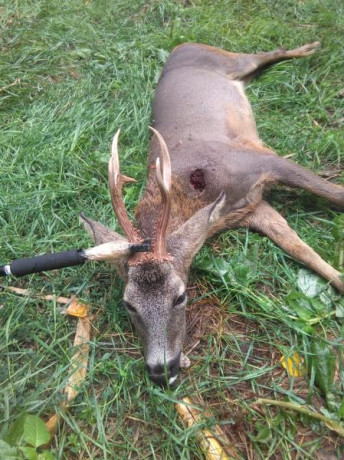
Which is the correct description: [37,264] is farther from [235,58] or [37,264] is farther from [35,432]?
[235,58]

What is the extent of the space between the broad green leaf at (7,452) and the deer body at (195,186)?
0.83 meters

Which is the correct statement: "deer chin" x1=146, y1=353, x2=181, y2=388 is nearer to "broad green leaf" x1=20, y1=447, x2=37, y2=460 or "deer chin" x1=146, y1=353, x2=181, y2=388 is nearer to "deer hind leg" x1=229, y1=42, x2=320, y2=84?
"broad green leaf" x1=20, y1=447, x2=37, y2=460

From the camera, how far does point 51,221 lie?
4.29m

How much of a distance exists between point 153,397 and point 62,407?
0.53 m

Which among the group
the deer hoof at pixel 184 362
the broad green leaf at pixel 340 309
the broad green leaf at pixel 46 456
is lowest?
the deer hoof at pixel 184 362

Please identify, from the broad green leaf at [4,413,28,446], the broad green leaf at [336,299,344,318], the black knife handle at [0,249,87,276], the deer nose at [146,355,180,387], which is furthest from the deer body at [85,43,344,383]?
the broad green leaf at [4,413,28,446]

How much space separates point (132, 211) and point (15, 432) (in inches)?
81.1

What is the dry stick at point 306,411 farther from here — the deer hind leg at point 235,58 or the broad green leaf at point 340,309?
the deer hind leg at point 235,58

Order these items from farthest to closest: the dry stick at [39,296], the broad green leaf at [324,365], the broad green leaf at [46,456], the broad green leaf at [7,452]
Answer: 1. the dry stick at [39,296]
2. the broad green leaf at [324,365]
3. the broad green leaf at [46,456]
4. the broad green leaf at [7,452]

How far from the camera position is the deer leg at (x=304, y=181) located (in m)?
3.89

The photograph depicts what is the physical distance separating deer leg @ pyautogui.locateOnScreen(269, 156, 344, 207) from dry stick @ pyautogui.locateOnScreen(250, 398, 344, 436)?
66.3 inches

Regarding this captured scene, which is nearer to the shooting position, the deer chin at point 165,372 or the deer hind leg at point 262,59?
the deer chin at point 165,372

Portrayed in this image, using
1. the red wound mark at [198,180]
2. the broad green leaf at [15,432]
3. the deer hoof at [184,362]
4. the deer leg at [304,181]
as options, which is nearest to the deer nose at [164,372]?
the deer hoof at [184,362]

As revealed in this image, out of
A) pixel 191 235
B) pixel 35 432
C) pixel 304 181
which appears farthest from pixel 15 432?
pixel 304 181
